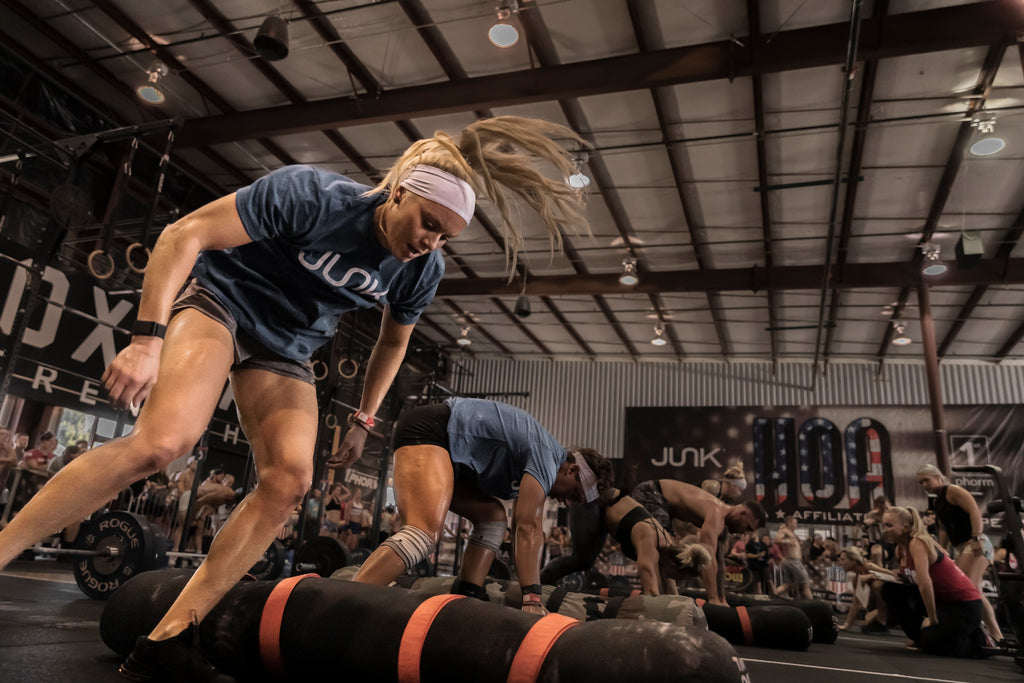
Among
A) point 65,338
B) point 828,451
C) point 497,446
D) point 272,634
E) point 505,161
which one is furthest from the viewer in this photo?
point 828,451

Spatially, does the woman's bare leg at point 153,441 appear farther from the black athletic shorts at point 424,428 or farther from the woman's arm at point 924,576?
the woman's arm at point 924,576

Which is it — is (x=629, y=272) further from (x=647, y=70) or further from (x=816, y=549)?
(x=816, y=549)

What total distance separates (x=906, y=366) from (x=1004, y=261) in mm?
4441

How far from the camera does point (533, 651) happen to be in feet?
4.07

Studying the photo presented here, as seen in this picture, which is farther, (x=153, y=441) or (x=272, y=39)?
(x=272, y=39)

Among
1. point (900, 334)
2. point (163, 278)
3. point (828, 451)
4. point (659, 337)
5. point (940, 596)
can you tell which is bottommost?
point (940, 596)

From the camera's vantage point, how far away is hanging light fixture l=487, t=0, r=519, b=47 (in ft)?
18.8

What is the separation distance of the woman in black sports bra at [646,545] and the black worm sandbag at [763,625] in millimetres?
294

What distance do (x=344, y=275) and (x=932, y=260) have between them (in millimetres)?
10450

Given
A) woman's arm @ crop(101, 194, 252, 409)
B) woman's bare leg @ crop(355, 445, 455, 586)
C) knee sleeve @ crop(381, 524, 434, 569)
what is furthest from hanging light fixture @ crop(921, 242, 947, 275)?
woman's arm @ crop(101, 194, 252, 409)

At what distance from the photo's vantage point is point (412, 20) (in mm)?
6664

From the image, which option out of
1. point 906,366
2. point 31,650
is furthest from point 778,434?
point 31,650

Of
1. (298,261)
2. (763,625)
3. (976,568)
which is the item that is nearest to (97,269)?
(298,261)

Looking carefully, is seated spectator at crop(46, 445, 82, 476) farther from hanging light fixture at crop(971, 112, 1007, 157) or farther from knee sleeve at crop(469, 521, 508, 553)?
hanging light fixture at crop(971, 112, 1007, 157)
